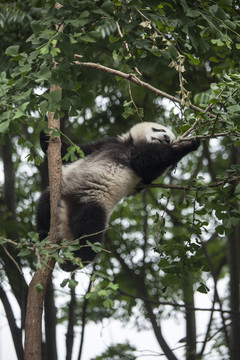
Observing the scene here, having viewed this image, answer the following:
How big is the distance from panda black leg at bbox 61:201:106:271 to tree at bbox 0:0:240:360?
0.33 meters

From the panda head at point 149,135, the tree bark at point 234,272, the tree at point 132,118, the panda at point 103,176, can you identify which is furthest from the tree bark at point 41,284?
the tree bark at point 234,272

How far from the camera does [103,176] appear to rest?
15.2ft

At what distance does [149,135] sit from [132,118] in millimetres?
1688

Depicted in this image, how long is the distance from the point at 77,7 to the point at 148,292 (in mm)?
5498

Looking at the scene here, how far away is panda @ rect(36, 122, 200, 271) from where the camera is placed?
432 centimetres

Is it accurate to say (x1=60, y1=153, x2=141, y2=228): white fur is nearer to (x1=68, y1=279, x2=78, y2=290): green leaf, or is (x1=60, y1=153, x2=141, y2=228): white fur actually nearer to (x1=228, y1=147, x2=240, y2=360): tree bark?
(x1=68, y1=279, x2=78, y2=290): green leaf

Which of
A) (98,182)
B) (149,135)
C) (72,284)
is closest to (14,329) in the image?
(98,182)

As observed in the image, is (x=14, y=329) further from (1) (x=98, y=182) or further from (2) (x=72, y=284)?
(2) (x=72, y=284)

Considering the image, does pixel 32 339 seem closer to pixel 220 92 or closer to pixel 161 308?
pixel 220 92

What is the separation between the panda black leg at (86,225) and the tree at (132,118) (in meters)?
0.33

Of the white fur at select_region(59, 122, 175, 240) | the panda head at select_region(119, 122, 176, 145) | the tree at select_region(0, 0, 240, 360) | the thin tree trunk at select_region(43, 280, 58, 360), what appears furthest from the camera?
the thin tree trunk at select_region(43, 280, 58, 360)

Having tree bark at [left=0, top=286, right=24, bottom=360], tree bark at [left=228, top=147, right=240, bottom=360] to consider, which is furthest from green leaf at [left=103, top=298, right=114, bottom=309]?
tree bark at [left=228, top=147, right=240, bottom=360]

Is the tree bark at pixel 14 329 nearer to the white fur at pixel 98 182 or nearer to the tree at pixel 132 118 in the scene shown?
the tree at pixel 132 118

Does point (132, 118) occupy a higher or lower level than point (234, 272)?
→ higher
